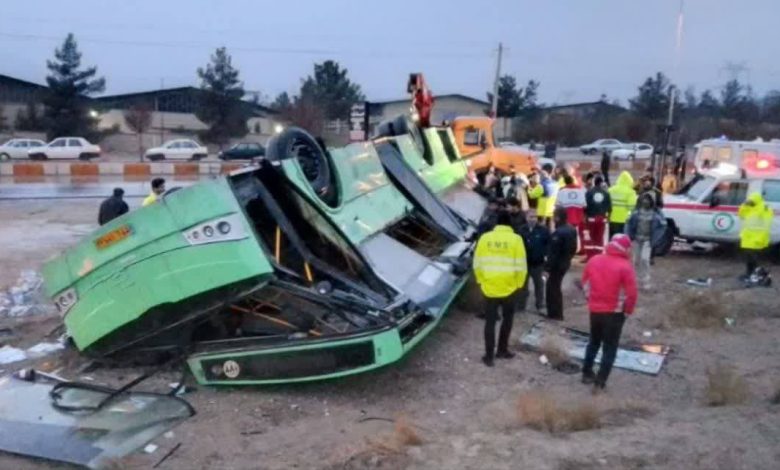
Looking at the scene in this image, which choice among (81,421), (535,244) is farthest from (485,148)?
(81,421)

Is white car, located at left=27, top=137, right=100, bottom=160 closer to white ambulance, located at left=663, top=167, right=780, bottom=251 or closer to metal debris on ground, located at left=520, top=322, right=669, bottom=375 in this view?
white ambulance, located at left=663, top=167, right=780, bottom=251

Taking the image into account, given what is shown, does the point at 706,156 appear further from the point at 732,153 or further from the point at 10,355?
the point at 10,355

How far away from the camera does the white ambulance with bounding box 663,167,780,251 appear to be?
13680 millimetres

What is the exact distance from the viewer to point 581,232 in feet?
44.0

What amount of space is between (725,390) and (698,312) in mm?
3249

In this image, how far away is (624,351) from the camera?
8.17 meters

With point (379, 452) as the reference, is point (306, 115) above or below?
above

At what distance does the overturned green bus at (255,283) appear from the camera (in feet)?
20.8

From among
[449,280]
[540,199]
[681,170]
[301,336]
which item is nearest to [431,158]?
[540,199]

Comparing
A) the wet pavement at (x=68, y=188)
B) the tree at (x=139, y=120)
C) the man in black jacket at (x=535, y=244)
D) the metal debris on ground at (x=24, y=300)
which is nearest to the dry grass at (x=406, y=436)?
Answer: the man in black jacket at (x=535, y=244)

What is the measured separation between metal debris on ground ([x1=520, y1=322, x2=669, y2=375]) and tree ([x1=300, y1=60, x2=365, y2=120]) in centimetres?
4822

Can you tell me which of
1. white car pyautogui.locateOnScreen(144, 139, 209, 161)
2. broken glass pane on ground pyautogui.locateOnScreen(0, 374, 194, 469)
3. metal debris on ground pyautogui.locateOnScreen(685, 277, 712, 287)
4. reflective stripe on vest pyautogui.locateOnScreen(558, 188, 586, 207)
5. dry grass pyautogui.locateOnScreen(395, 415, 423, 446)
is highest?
reflective stripe on vest pyautogui.locateOnScreen(558, 188, 586, 207)

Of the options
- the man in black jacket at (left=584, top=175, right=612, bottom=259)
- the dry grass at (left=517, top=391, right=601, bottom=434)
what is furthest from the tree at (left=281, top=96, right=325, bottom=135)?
the dry grass at (left=517, top=391, right=601, bottom=434)

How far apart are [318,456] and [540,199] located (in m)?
9.76
